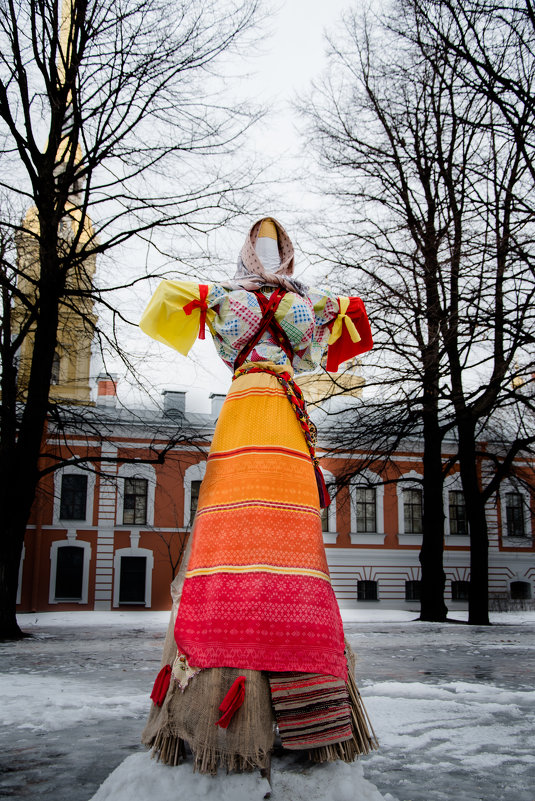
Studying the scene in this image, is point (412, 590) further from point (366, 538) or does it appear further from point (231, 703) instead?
point (231, 703)

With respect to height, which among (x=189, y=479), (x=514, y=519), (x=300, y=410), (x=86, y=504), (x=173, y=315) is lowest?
(x=300, y=410)

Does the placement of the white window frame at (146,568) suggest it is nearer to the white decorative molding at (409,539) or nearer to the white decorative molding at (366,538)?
the white decorative molding at (366,538)

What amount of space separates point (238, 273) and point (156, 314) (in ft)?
1.51

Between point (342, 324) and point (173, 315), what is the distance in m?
0.87

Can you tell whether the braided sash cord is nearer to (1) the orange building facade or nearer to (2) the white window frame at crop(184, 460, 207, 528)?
(1) the orange building facade

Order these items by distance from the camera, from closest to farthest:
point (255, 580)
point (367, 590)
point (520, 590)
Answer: point (255, 580)
point (367, 590)
point (520, 590)

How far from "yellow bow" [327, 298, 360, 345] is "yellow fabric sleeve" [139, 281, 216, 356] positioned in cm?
66

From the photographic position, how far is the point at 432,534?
14.0 metres

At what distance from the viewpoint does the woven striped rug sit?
2.21 meters

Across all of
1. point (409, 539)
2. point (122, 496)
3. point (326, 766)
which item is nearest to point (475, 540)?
point (326, 766)

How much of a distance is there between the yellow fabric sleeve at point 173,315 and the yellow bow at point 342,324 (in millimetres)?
664

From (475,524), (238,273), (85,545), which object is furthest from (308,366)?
(85,545)

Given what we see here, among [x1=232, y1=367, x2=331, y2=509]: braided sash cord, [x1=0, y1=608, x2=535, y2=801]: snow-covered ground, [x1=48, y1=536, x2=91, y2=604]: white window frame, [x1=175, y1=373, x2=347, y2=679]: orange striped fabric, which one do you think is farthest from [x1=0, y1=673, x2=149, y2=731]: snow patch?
[x1=48, y1=536, x2=91, y2=604]: white window frame

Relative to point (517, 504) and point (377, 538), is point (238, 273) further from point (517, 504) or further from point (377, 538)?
point (517, 504)
